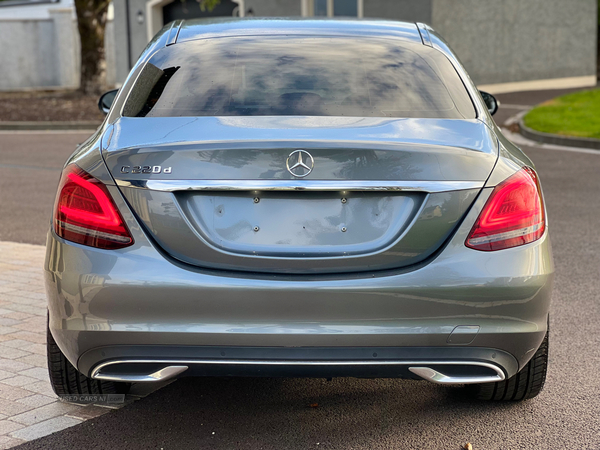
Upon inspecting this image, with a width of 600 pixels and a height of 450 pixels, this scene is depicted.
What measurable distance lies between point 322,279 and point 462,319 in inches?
19.9

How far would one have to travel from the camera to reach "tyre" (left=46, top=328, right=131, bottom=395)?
3521 millimetres

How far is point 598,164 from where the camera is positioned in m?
12.8

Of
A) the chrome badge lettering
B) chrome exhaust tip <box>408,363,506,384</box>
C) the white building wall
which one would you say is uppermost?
the chrome badge lettering

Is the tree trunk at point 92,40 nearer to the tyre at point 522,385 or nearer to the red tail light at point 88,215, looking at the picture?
the red tail light at point 88,215

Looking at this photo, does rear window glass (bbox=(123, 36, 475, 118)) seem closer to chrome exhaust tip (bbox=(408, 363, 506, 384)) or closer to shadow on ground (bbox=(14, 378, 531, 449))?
chrome exhaust tip (bbox=(408, 363, 506, 384))

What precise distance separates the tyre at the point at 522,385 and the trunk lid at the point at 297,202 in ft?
3.07

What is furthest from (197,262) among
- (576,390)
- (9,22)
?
(9,22)

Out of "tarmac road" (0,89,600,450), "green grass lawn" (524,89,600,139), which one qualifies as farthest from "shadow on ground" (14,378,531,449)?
"green grass lawn" (524,89,600,139)

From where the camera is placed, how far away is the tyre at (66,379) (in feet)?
11.6

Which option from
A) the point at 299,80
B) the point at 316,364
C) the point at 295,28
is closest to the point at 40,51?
the point at 295,28

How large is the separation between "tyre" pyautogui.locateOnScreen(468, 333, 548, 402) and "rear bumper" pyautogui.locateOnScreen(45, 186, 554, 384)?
0.62 m

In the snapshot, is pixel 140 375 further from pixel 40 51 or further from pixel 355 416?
pixel 40 51

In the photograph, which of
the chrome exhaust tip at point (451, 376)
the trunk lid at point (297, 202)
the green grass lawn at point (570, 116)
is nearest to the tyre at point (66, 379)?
the trunk lid at point (297, 202)

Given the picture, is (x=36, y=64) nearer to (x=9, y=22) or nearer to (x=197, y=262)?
(x=9, y=22)
